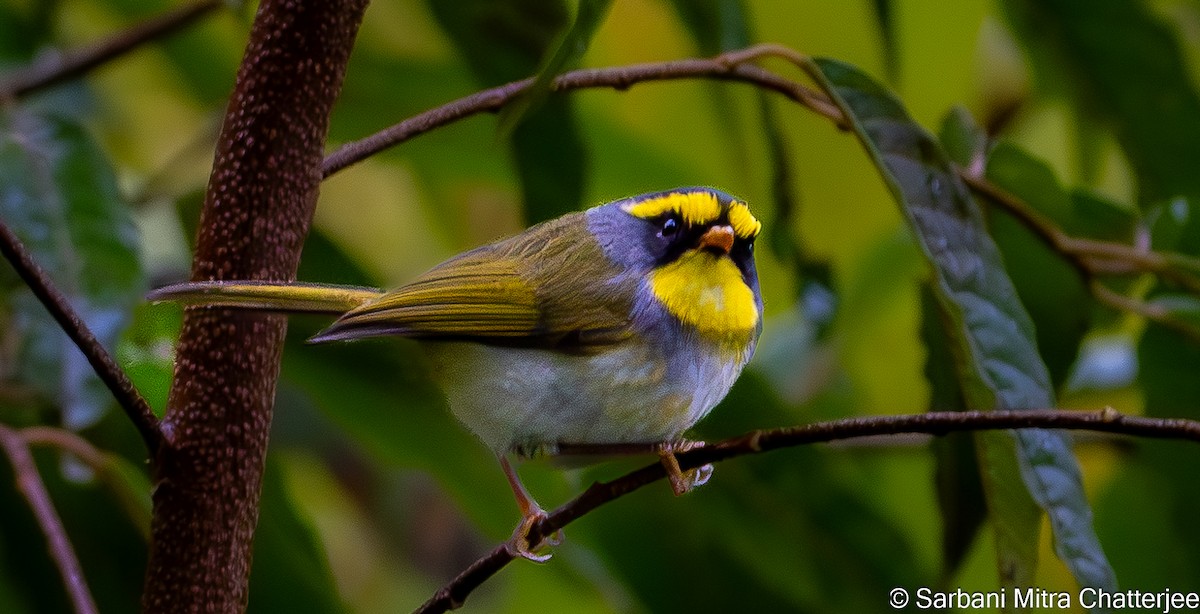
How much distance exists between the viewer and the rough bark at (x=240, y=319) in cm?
108

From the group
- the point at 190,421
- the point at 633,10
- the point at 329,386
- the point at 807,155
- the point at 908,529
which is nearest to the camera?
the point at 190,421

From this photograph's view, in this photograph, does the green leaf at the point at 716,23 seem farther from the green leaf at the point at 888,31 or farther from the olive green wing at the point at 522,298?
the olive green wing at the point at 522,298

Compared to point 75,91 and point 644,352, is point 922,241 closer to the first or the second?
point 644,352

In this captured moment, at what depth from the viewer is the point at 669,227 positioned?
1452 millimetres

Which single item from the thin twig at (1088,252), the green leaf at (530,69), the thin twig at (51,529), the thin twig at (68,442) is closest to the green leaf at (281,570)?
the thin twig at (68,442)

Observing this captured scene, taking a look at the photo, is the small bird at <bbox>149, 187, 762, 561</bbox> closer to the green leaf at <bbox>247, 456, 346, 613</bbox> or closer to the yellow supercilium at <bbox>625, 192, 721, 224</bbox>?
the yellow supercilium at <bbox>625, 192, 721, 224</bbox>

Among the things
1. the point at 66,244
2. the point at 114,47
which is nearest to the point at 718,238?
the point at 66,244

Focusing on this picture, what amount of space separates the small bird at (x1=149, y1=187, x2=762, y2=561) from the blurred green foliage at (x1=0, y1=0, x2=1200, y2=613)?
0.45ft

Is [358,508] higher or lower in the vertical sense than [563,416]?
lower

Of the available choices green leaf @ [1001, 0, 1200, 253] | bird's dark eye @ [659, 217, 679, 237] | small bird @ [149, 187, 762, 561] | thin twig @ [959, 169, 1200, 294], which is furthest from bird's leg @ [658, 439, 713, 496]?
green leaf @ [1001, 0, 1200, 253]

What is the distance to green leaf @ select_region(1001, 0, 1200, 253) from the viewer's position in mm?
1952

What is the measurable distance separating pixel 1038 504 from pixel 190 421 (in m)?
0.79

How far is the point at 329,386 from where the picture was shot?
2000 mm

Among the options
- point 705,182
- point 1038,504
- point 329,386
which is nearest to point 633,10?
point 705,182
